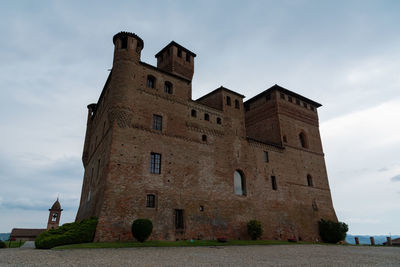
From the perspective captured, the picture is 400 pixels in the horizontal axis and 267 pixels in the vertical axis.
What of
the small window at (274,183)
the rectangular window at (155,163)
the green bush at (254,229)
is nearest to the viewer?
the rectangular window at (155,163)

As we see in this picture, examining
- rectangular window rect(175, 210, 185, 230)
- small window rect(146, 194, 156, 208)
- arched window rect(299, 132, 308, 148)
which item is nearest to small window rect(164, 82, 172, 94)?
small window rect(146, 194, 156, 208)

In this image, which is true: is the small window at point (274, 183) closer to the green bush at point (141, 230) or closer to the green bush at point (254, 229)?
the green bush at point (254, 229)

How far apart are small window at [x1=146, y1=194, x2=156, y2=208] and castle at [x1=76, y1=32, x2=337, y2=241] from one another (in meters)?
0.08

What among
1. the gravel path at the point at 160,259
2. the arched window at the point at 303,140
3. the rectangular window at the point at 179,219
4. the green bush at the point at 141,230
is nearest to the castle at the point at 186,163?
the rectangular window at the point at 179,219

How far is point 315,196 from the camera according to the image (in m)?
30.5

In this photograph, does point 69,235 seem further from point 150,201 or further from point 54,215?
point 54,215

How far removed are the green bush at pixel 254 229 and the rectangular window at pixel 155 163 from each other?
31.4 feet

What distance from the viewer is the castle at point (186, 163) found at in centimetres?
1862

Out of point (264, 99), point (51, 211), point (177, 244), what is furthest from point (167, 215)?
point (51, 211)

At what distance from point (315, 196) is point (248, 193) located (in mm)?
10536

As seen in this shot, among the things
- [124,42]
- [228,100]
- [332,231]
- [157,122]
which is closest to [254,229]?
[332,231]

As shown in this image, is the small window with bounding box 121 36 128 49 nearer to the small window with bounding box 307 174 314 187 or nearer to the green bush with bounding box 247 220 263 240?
the green bush with bounding box 247 220 263 240

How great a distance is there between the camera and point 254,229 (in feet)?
74.9

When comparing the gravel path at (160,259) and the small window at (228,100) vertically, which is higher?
the small window at (228,100)
